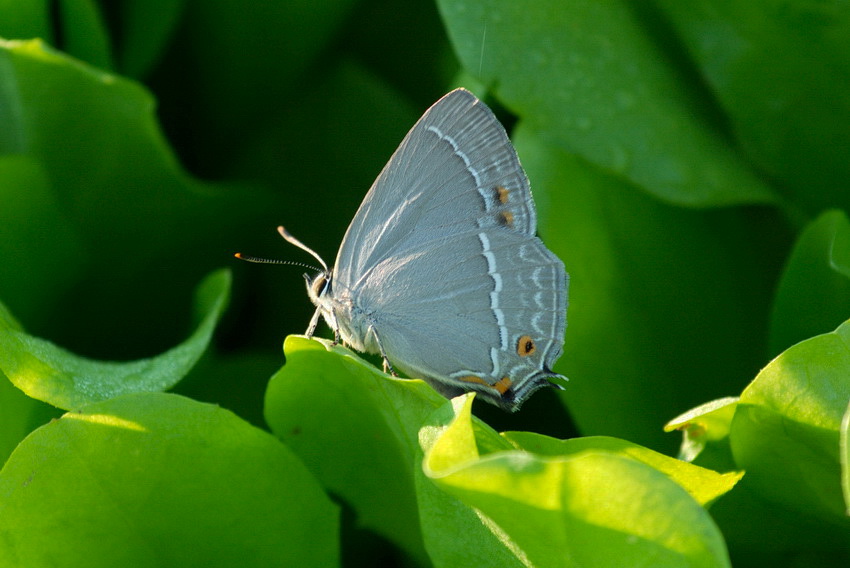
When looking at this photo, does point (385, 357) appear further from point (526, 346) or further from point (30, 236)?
point (30, 236)

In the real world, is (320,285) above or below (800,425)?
below

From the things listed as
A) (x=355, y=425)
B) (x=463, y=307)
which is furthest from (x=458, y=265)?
(x=355, y=425)

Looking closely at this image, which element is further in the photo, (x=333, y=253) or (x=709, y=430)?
(x=333, y=253)

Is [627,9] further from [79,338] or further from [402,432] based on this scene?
[79,338]

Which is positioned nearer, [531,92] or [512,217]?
[531,92]

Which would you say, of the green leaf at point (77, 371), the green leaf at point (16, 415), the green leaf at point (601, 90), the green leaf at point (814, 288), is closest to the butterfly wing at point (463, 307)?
the green leaf at point (601, 90)

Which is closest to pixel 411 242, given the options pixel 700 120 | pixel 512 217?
pixel 512 217
